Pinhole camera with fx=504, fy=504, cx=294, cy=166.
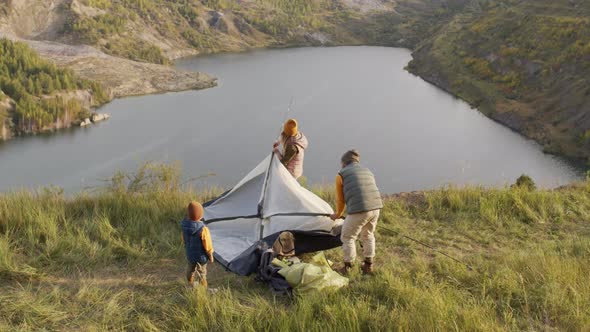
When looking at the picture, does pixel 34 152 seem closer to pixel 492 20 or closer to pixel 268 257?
pixel 268 257

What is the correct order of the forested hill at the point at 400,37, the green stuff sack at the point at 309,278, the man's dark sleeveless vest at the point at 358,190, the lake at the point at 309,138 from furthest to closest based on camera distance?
the forested hill at the point at 400,37
the lake at the point at 309,138
the man's dark sleeveless vest at the point at 358,190
the green stuff sack at the point at 309,278

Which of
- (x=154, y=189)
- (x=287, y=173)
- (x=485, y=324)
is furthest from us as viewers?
(x=154, y=189)

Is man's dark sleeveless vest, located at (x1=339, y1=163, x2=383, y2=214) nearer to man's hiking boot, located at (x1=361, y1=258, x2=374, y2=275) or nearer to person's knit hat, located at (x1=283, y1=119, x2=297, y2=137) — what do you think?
man's hiking boot, located at (x1=361, y1=258, x2=374, y2=275)

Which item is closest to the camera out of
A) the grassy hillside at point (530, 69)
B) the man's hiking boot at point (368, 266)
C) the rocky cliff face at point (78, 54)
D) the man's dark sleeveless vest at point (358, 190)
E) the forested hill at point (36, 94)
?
the man's dark sleeveless vest at point (358, 190)

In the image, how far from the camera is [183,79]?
167 ft

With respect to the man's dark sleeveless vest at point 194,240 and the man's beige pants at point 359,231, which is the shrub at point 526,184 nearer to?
the man's beige pants at point 359,231

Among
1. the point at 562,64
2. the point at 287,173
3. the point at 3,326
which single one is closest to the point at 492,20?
the point at 562,64

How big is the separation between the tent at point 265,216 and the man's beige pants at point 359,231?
76 centimetres

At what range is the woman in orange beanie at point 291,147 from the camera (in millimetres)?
7107

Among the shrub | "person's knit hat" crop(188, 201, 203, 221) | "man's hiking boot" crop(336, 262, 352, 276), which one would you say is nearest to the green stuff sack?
"man's hiking boot" crop(336, 262, 352, 276)

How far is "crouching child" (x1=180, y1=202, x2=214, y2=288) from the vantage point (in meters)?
4.88

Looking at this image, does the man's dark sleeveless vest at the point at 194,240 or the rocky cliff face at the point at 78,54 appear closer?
the man's dark sleeveless vest at the point at 194,240

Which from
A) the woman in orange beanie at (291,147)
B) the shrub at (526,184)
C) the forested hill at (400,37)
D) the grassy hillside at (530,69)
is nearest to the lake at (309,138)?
the grassy hillside at (530,69)

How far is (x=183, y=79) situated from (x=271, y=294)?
48176mm
